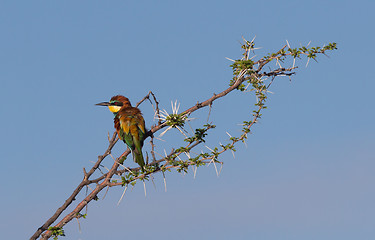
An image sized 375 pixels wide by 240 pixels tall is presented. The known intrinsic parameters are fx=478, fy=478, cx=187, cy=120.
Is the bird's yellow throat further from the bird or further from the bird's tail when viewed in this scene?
the bird's tail

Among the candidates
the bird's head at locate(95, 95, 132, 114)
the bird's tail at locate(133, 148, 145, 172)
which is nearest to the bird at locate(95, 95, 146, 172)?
the bird's tail at locate(133, 148, 145, 172)

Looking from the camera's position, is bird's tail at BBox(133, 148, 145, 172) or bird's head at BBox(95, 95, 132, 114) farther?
bird's head at BBox(95, 95, 132, 114)

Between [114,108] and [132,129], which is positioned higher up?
[114,108]

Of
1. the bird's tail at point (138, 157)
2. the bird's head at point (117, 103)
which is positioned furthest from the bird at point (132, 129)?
the bird's head at point (117, 103)

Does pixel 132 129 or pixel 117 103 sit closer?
pixel 132 129

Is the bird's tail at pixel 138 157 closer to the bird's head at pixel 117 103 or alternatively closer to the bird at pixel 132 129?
the bird at pixel 132 129

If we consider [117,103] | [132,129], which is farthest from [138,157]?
[117,103]

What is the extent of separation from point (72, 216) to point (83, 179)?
27.2 inches

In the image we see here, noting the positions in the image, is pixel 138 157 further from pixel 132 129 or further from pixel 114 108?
pixel 114 108

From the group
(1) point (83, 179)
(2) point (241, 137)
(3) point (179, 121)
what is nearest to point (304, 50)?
(2) point (241, 137)

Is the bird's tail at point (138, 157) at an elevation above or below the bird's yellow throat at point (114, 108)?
below

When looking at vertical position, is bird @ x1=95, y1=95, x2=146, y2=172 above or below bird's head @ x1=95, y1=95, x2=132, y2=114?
below

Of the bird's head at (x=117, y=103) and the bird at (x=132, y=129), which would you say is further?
the bird's head at (x=117, y=103)

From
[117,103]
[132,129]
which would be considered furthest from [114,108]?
[132,129]
